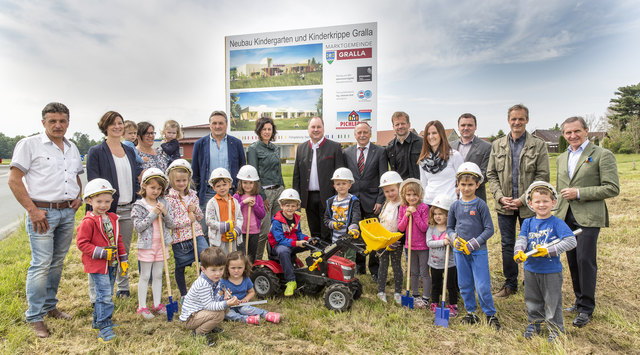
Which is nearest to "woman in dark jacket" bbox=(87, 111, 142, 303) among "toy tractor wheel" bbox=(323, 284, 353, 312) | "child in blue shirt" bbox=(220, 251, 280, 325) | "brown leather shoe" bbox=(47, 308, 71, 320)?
"brown leather shoe" bbox=(47, 308, 71, 320)

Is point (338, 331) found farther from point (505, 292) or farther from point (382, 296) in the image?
point (505, 292)

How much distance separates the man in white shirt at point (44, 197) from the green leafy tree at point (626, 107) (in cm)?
5766

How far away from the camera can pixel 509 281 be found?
17.3ft

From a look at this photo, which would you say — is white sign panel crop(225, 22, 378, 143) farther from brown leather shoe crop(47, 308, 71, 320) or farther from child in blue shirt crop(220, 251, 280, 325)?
brown leather shoe crop(47, 308, 71, 320)

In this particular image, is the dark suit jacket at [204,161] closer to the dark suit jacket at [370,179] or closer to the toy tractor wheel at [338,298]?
the dark suit jacket at [370,179]

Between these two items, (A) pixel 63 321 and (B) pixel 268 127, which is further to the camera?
(B) pixel 268 127

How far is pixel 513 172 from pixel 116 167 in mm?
5222

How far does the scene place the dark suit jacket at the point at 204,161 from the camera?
Result: 5.71 meters

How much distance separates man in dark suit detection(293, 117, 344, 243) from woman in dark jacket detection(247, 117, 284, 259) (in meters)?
0.38

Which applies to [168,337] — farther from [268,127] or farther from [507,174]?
[507,174]

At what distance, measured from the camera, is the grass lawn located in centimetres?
370

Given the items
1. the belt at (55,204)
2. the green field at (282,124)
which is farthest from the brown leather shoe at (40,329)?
the green field at (282,124)

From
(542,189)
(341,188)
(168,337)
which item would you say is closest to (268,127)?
(341,188)

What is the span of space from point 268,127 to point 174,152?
1.92 metres
